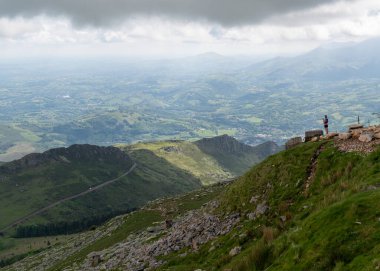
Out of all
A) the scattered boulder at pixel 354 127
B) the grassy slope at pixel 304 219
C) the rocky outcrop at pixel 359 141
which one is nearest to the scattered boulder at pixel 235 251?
the grassy slope at pixel 304 219

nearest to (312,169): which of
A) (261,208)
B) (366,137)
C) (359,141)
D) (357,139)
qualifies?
(359,141)

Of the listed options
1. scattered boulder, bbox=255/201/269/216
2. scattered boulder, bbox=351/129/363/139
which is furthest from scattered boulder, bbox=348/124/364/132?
scattered boulder, bbox=255/201/269/216

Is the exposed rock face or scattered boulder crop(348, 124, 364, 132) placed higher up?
scattered boulder crop(348, 124, 364, 132)

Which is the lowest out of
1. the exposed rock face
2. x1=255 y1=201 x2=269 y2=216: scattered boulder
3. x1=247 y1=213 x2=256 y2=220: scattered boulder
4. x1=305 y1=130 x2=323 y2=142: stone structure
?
the exposed rock face

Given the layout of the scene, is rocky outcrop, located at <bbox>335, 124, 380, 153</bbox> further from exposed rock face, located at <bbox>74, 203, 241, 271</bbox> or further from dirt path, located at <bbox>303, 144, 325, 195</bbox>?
exposed rock face, located at <bbox>74, 203, 241, 271</bbox>

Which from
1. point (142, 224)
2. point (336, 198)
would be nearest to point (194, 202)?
point (142, 224)

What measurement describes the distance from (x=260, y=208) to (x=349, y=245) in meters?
21.3

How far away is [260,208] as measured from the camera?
45.8m

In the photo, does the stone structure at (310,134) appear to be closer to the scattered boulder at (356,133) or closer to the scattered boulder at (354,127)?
the scattered boulder at (354,127)

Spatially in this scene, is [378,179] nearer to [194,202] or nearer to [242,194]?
[242,194]

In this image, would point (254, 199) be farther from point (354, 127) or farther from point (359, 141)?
point (354, 127)

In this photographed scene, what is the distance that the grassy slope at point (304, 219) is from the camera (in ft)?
81.7

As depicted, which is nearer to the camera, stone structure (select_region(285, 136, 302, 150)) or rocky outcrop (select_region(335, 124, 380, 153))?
rocky outcrop (select_region(335, 124, 380, 153))

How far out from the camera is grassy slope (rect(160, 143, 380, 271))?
24906mm
